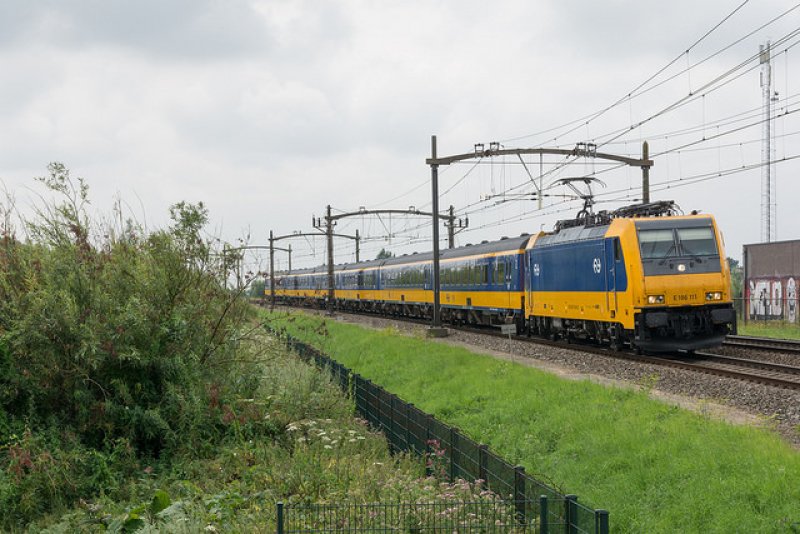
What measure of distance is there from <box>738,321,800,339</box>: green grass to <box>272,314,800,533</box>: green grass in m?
12.8

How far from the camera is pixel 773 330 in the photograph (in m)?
27.5

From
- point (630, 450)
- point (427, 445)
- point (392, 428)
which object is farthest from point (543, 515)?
point (392, 428)

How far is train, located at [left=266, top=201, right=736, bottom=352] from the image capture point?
1850 cm

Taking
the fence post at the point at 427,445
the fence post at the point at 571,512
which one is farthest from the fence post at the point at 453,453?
the fence post at the point at 571,512

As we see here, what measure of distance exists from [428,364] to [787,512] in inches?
494

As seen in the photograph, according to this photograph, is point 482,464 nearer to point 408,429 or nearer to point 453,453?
point 453,453

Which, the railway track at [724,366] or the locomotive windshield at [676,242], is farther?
the locomotive windshield at [676,242]

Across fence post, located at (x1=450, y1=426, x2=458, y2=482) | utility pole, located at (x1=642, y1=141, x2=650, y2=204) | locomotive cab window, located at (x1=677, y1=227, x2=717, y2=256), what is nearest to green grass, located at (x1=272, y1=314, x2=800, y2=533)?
fence post, located at (x1=450, y1=426, x2=458, y2=482)

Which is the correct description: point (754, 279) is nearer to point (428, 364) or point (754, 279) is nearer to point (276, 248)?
point (428, 364)

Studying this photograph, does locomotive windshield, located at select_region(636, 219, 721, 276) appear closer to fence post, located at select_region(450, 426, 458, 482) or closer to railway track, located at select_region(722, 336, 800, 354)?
railway track, located at select_region(722, 336, 800, 354)

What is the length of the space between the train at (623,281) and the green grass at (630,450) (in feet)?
12.1

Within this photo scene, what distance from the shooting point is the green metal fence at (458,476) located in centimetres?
644

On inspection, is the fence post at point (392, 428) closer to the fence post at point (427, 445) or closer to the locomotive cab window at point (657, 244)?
the fence post at point (427, 445)

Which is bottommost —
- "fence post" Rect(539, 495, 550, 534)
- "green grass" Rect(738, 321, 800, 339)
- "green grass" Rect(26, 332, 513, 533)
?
"green grass" Rect(26, 332, 513, 533)
